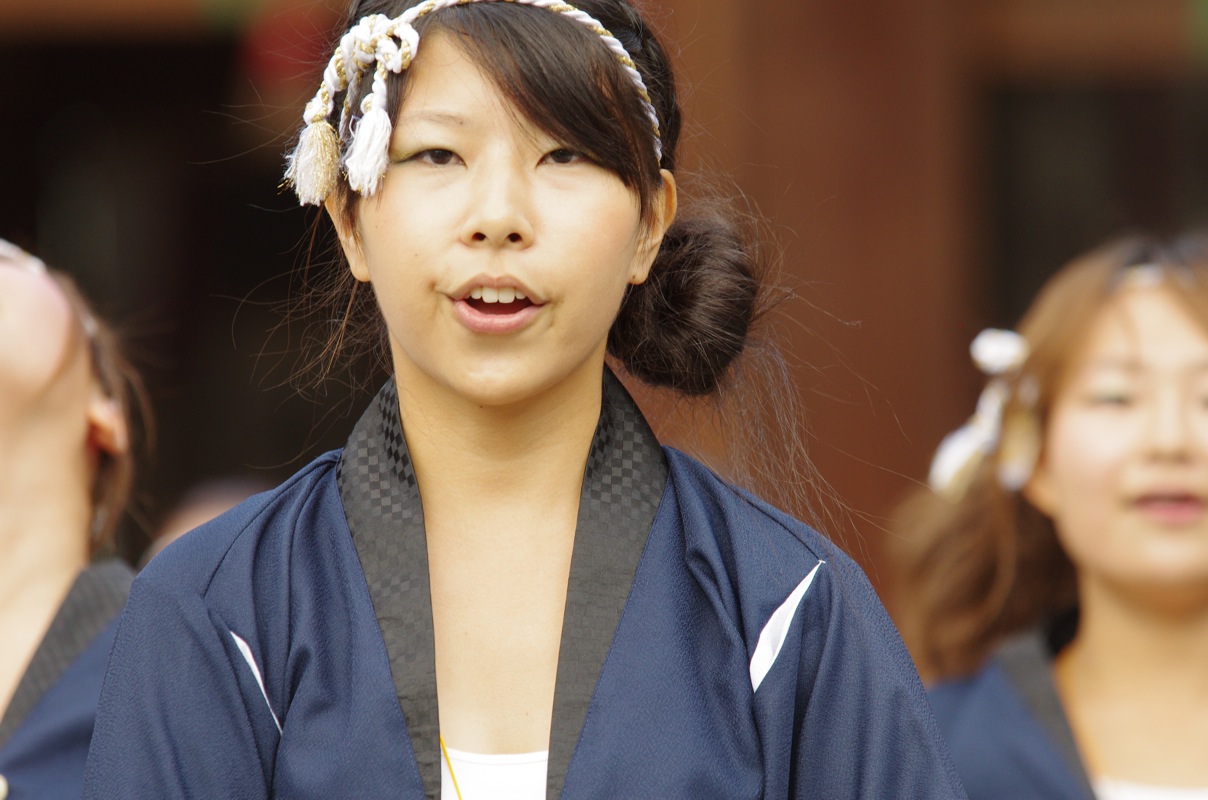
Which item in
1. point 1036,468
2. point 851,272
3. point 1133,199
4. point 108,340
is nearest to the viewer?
point 108,340

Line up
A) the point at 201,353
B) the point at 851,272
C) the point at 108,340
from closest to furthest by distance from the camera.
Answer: the point at 108,340, the point at 851,272, the point at 201,353

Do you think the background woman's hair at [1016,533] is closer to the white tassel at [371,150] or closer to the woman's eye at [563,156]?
the woman's eye at [563,156]

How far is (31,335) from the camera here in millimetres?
2191

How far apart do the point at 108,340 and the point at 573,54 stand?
125 cm

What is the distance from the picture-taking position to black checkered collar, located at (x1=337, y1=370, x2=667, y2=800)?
138 centimetres

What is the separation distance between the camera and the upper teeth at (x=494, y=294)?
1.39 m

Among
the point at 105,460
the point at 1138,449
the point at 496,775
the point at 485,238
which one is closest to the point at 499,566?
the point at 496,775

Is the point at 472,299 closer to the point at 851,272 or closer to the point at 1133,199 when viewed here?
the point at 851,272

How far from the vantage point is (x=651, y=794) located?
133cm

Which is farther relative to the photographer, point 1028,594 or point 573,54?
point 1028,594

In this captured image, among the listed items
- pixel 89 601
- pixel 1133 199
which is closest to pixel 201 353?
pixel 1133 199

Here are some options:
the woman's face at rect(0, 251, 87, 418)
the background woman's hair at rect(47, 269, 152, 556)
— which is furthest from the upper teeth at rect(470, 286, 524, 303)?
the background woman's hair at rect(47, 269, 152, 556)

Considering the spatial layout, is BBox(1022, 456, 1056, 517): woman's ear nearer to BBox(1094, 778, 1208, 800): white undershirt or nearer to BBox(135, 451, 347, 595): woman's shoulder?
BBox(1094, 778, 1208, 800): white undershirt

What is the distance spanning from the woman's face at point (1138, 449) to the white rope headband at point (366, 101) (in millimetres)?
1188
